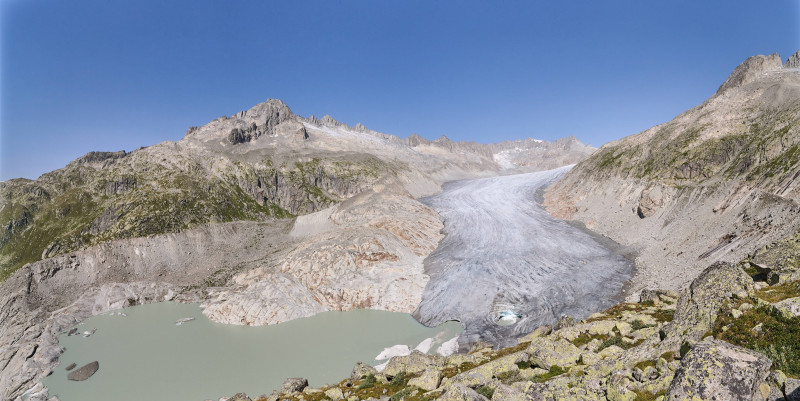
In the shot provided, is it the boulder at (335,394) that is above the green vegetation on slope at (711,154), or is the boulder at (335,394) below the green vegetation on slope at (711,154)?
below

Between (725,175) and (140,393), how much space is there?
80.4 m

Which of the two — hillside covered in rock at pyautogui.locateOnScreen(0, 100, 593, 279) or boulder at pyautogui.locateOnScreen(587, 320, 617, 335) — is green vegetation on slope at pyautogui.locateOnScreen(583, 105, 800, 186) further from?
hillside covered in rock at pyautogui.locateOnScreen(0, 100, 593, 279)

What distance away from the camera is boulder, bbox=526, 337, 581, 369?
1614 centimetres

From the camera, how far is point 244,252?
265ft

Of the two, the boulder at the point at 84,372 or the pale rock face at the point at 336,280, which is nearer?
the boulder at the point at 84,372

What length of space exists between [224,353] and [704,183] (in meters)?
72.7

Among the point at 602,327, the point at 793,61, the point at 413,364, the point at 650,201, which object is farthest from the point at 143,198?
the point at 793,61

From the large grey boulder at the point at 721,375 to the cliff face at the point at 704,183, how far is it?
33.1m

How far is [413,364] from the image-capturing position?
74.5 feet

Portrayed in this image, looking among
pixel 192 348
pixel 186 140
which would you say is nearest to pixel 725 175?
pixel 192 348

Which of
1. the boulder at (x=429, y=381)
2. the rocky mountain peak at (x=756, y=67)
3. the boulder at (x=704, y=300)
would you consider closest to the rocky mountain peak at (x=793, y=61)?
the rocky mountain peak at (x=756, y=67)

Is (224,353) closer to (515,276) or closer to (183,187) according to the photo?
(515,276)

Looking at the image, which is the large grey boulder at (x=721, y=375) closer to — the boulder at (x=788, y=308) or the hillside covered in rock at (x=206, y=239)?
the boulder at (x=788, y=308)

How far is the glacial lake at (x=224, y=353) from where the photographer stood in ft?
120
